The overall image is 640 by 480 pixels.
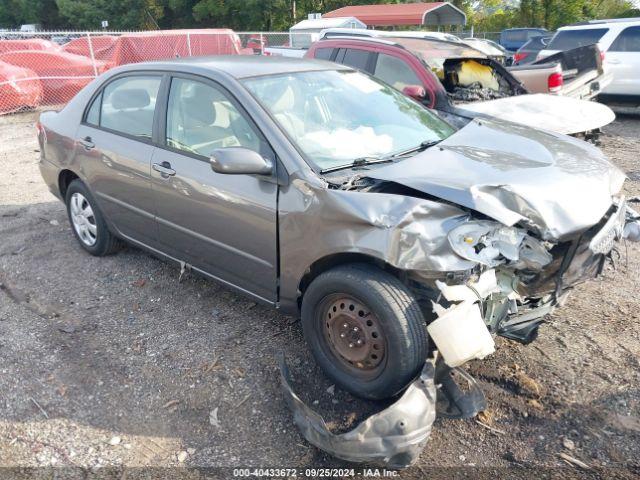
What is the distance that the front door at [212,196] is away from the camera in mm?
3191

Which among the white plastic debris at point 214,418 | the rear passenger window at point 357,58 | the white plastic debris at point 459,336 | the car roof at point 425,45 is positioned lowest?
the white plastic debris at point 214,418

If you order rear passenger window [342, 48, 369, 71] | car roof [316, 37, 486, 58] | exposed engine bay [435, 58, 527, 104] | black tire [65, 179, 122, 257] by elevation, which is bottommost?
black tire [65, 179, 122, 257]

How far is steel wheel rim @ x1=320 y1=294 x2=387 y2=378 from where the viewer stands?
278 centimetres

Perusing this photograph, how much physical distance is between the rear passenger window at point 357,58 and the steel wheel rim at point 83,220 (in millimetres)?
3917

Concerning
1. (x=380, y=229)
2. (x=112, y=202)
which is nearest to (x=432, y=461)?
(x=380, y=229)

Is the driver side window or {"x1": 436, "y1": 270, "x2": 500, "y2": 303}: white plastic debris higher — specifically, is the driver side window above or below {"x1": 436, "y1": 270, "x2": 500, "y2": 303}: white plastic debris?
above

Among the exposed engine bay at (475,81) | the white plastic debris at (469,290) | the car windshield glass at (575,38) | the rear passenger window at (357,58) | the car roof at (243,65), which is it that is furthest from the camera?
the car windshield glass at (575,38)

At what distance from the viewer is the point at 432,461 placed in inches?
102

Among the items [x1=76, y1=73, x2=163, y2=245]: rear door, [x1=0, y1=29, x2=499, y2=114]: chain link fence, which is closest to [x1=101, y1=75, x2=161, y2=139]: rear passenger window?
[x1=76, y1=73, x2=163, y2=245]: rear door

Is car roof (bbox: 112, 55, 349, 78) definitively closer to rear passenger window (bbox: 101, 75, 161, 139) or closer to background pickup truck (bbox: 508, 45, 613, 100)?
rear passenger window (bbox: 101, 75, 161, 139)

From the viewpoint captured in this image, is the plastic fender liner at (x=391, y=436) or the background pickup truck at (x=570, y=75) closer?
the plastic fender liner at (x=391, y=436)

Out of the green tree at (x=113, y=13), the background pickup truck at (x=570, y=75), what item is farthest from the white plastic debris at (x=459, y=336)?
the green tree at (x=113, y=13)

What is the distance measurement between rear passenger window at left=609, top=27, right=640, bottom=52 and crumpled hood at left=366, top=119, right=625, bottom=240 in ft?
29.1

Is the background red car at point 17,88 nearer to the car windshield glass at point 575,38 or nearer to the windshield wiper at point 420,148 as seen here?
the windshield wiper at point 420,148
